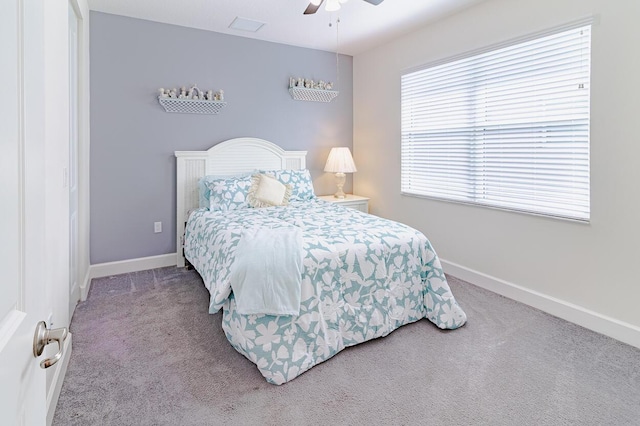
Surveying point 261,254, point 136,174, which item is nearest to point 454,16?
point 261,254

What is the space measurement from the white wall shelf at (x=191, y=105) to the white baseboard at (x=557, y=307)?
2.93m

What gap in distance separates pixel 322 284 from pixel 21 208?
67.2 inches

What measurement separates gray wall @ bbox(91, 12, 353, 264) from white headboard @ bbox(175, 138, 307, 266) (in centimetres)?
10

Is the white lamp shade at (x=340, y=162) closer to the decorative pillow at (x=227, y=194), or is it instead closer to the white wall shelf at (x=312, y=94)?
the white wall shelf at (x=312, y=94)

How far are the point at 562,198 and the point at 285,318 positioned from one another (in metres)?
2.20

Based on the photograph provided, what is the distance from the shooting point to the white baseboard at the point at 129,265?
3625mm

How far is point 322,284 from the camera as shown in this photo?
221 centimetres

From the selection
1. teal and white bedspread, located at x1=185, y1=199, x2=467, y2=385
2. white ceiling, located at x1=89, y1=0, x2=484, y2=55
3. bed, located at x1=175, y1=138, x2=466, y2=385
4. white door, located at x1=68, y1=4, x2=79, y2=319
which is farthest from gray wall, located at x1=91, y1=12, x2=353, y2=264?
teal and white bedspread, located at x1=185, y1=199, x2=467, y2=385

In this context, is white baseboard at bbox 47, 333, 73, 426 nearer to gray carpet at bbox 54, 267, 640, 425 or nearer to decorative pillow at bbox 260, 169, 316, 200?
gray carpet at bbox 54, 267, 640, 425

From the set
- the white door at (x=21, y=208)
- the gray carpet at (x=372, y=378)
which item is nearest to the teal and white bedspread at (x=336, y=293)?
the gray carpet at (x=372, y=378)

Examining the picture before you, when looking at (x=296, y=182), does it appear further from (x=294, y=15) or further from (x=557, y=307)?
(x=557, y=307)

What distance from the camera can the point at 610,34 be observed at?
2418mm

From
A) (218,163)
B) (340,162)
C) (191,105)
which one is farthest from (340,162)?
(191,105)

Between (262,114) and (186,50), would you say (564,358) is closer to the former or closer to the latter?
(262,114)
